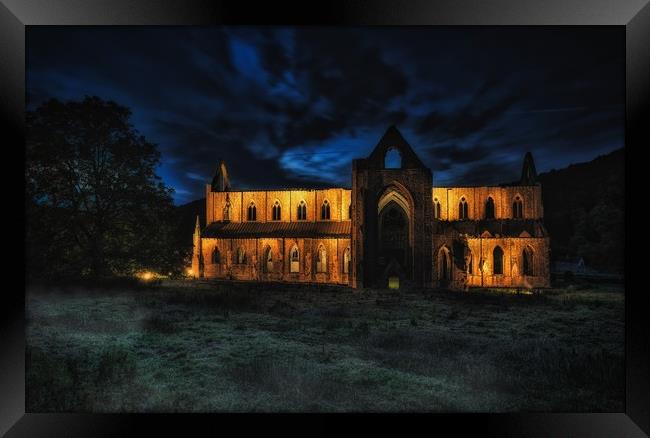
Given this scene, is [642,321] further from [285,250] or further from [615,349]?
[285,250]

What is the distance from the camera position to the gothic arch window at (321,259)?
3057cm

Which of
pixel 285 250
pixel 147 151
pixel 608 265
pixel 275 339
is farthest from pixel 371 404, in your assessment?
pixel 285 250

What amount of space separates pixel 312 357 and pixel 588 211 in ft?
56.0

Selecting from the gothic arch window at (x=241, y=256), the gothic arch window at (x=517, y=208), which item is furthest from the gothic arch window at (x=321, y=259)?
the gothic arch window at (x=517, y=208)

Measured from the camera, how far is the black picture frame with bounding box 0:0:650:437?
9.11m

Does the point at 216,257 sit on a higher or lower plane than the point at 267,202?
lower

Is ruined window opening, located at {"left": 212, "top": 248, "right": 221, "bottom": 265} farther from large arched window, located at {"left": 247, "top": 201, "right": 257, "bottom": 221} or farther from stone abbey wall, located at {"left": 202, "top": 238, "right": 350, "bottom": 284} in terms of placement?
large arched window, located at {"left": 247, "top": 201, "right": 257, "bottom": 221}

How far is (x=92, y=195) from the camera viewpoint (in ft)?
52.4

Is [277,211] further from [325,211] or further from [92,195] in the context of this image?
[92,195]

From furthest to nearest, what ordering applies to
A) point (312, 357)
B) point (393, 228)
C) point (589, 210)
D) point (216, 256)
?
point (216, 256) < point (393, 228) < point (589, 210) < point (312, 357)

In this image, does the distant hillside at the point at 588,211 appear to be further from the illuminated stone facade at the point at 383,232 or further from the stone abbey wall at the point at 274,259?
the stone abbey wall at the point at 274,259

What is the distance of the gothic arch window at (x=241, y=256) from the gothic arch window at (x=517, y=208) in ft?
77.2

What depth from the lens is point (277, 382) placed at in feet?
33.9

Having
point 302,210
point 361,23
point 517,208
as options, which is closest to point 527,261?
point 517,208
